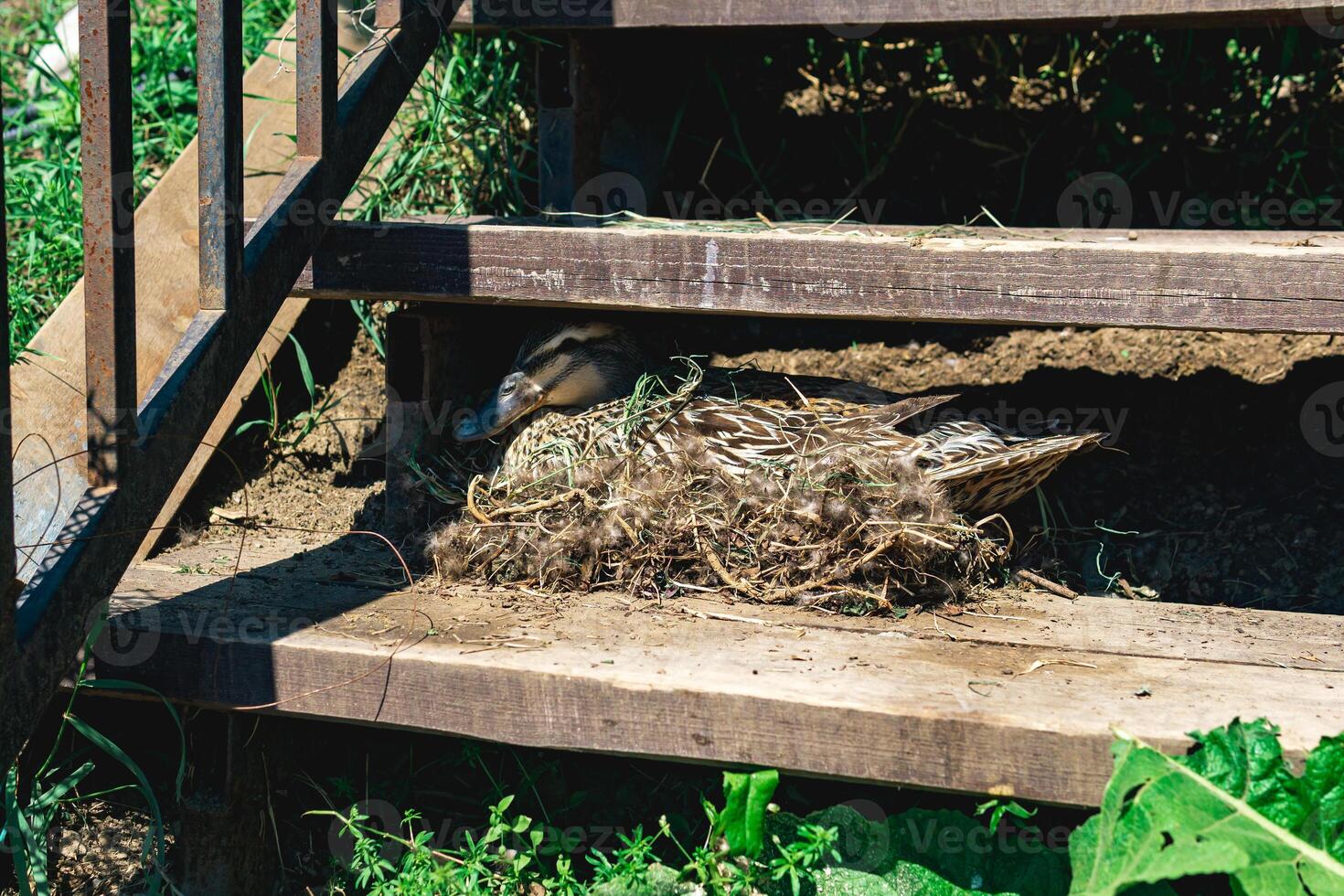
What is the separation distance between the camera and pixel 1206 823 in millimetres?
1842

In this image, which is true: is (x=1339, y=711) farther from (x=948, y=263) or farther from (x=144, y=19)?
(x=144, y=19)

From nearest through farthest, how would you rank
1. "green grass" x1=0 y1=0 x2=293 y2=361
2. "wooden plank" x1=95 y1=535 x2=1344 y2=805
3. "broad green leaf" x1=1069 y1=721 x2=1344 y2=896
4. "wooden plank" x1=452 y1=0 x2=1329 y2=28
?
"broad green leaf" x1=1069 y1=721 x2=1344 y2=896 < "wooden plank" x1=95 y1=535 x2=1344 y2=805 < "wooden plank" x1=452 y1=0 x2=1329 y2=28 < "green grass" x1=0 y1=0 x2=293 y2=361

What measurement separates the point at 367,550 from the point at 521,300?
801 millimetres

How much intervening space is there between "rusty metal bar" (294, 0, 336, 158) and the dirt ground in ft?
3.32

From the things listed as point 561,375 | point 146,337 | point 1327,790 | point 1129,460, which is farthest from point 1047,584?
point 146,337

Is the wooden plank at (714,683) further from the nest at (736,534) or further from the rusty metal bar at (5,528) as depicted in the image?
the rusty metal bar at (5,528)

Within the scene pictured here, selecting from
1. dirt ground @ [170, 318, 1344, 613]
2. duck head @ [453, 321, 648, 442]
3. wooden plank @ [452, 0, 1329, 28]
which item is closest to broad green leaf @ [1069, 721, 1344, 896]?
dirt ground @ [170, 318, 1344, 613]

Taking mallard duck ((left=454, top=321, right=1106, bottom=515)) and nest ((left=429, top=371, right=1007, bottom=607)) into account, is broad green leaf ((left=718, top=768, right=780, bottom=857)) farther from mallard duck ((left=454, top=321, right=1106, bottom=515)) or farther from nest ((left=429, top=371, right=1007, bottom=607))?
mallard duck ((left=454, top=321, right=1106, bottom=515))

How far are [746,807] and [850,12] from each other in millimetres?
1904

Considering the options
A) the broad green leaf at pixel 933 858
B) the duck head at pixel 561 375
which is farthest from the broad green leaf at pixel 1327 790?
the duck head at pixel 561 375

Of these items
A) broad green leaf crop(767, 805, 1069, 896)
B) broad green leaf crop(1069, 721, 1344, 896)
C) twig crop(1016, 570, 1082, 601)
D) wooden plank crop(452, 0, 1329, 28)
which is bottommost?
broad green leaf crop(767, 805, 1069, 896)

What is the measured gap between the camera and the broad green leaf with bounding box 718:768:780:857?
7.07 ft

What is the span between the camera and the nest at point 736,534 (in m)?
2.62

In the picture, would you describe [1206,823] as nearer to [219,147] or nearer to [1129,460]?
[1129,460]
